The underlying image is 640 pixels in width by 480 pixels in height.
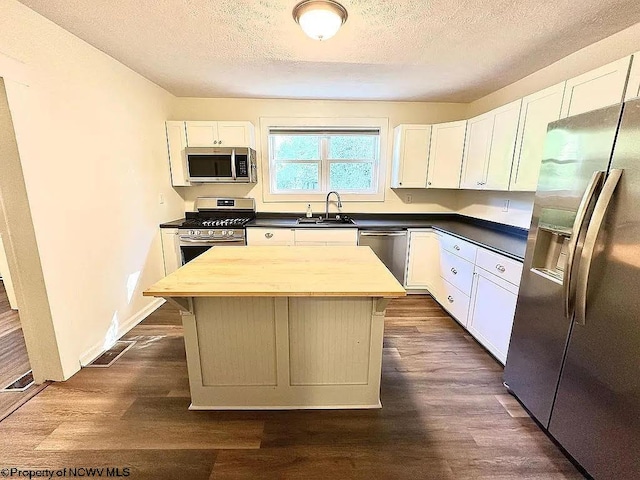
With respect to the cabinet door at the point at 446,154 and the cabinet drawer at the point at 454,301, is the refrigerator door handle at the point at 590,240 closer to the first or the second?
the cabinet drawer at the point at 454,301

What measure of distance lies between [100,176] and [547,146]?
3.13 metres

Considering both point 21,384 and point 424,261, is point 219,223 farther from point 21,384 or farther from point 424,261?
point 424,261

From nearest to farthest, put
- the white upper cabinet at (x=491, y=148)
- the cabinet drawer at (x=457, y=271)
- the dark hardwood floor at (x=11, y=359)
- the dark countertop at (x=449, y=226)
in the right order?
the dark hardwood floor at (x=11, y=359) → the dark countertop at (x=449, y=226) → the white upper cabinet at (x=491, y=148) → the cabinet drawer at (x=457, y=271)

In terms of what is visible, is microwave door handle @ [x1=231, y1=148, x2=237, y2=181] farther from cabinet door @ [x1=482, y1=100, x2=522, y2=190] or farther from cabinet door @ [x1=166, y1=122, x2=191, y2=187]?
cabinet door @ [x1=482, y1=100, x2=522, y2=190]

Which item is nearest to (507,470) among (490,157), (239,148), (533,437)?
(533,437)

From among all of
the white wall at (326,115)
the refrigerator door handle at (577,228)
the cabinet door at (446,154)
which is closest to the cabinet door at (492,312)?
the refrigerator door handle at (577,228)

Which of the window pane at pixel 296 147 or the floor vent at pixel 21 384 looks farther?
the window pane at pixel 296 147

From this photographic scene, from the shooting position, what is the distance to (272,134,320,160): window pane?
146 inches

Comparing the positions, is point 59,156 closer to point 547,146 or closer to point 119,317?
point 119,317

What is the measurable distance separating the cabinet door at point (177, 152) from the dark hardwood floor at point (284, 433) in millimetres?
2154

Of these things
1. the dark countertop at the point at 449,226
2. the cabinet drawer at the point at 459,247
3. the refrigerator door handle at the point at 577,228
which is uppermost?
the refrigerator door handle at the point at 577,228

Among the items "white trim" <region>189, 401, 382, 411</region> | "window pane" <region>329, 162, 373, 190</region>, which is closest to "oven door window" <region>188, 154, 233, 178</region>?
"window pane" <region>329, 162, 373, 190</region>

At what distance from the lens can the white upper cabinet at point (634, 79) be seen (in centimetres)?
149

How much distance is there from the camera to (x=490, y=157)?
2701 mm
